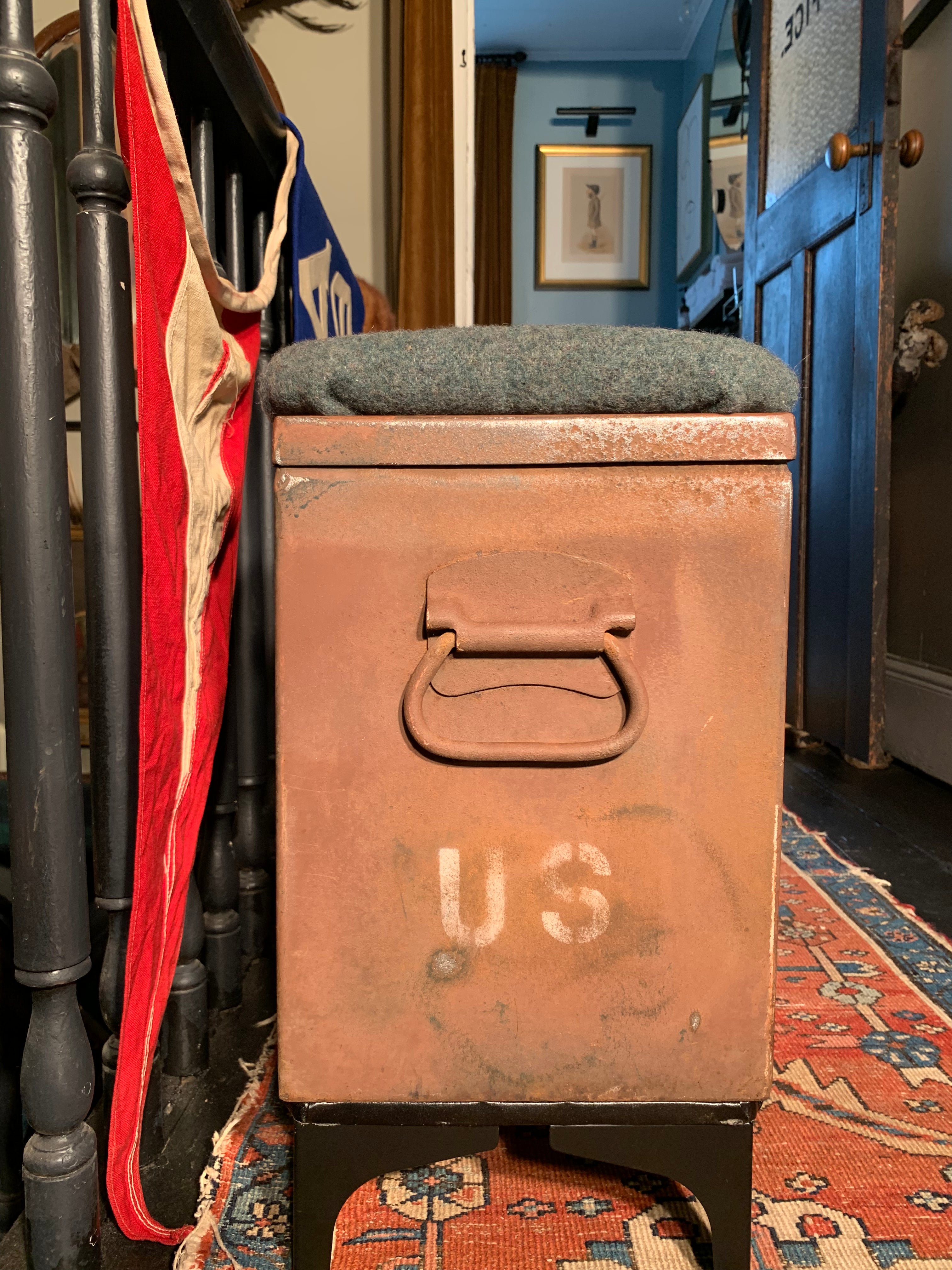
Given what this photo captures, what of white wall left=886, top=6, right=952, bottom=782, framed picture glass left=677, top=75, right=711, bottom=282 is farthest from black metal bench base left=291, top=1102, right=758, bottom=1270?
framed picture glass left=677, top=75, right=711, bottom=282

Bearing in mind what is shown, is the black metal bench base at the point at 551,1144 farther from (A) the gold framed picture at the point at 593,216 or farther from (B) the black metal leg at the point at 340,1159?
(A) the gold framed picture at the point at 593,216

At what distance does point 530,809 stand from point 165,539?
30 cm

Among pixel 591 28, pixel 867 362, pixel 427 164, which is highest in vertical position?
pixel 591 28

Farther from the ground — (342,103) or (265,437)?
(342,103)

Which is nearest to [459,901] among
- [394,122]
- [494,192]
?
[394,122]

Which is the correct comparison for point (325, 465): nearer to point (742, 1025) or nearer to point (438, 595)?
point (438, 595)

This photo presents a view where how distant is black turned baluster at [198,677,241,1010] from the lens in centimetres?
98

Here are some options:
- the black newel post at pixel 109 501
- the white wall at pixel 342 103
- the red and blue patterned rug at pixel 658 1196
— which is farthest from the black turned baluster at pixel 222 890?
the white wall at pixel 342 103

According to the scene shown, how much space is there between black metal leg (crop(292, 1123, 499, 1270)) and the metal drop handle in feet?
0.85

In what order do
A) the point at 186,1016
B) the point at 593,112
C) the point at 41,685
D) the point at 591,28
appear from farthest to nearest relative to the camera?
the point at 593,112 < the point at 591,28 < the point at 186,1016 < the point at 41,685

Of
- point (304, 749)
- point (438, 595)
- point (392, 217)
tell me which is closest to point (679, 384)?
point (438, 595)

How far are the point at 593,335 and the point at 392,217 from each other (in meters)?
1.80

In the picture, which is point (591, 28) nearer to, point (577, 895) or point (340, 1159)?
point (577, 895)

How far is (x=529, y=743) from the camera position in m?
0.55
